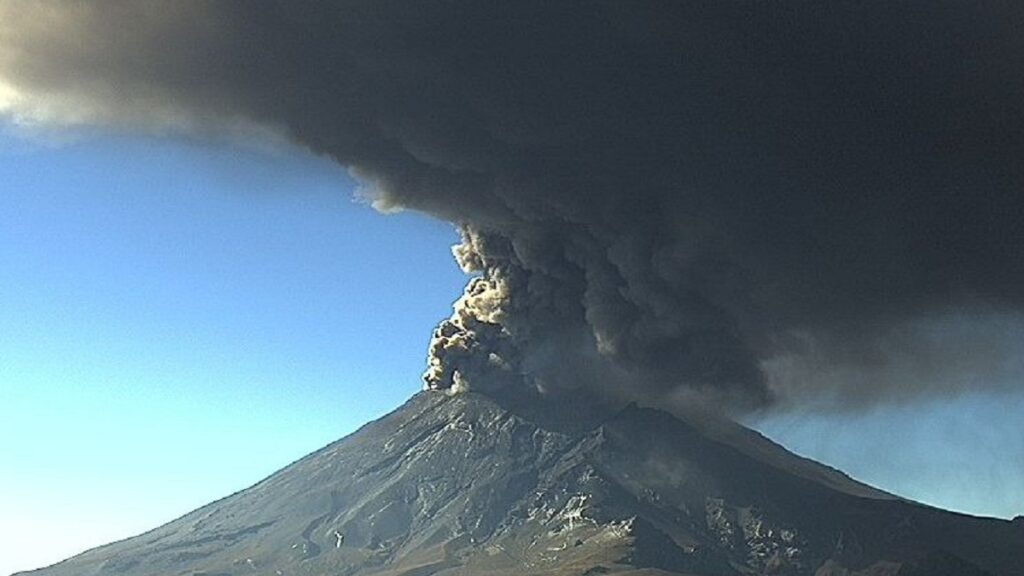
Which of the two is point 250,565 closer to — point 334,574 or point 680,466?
point 334,574

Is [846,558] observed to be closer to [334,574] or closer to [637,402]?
[637,402]

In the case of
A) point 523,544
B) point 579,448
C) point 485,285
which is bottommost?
point 523,544

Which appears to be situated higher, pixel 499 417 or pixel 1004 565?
pixel 499 417

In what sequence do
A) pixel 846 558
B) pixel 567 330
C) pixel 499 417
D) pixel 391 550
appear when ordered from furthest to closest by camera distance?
pixel 499 417
pixel 391 550
pixel 846 558
pixel 567 330

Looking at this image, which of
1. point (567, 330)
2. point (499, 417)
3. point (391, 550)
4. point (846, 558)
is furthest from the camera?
point (499, 417)

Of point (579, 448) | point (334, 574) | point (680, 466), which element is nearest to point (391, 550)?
point (334, 574)

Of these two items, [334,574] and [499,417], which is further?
[499,417]
